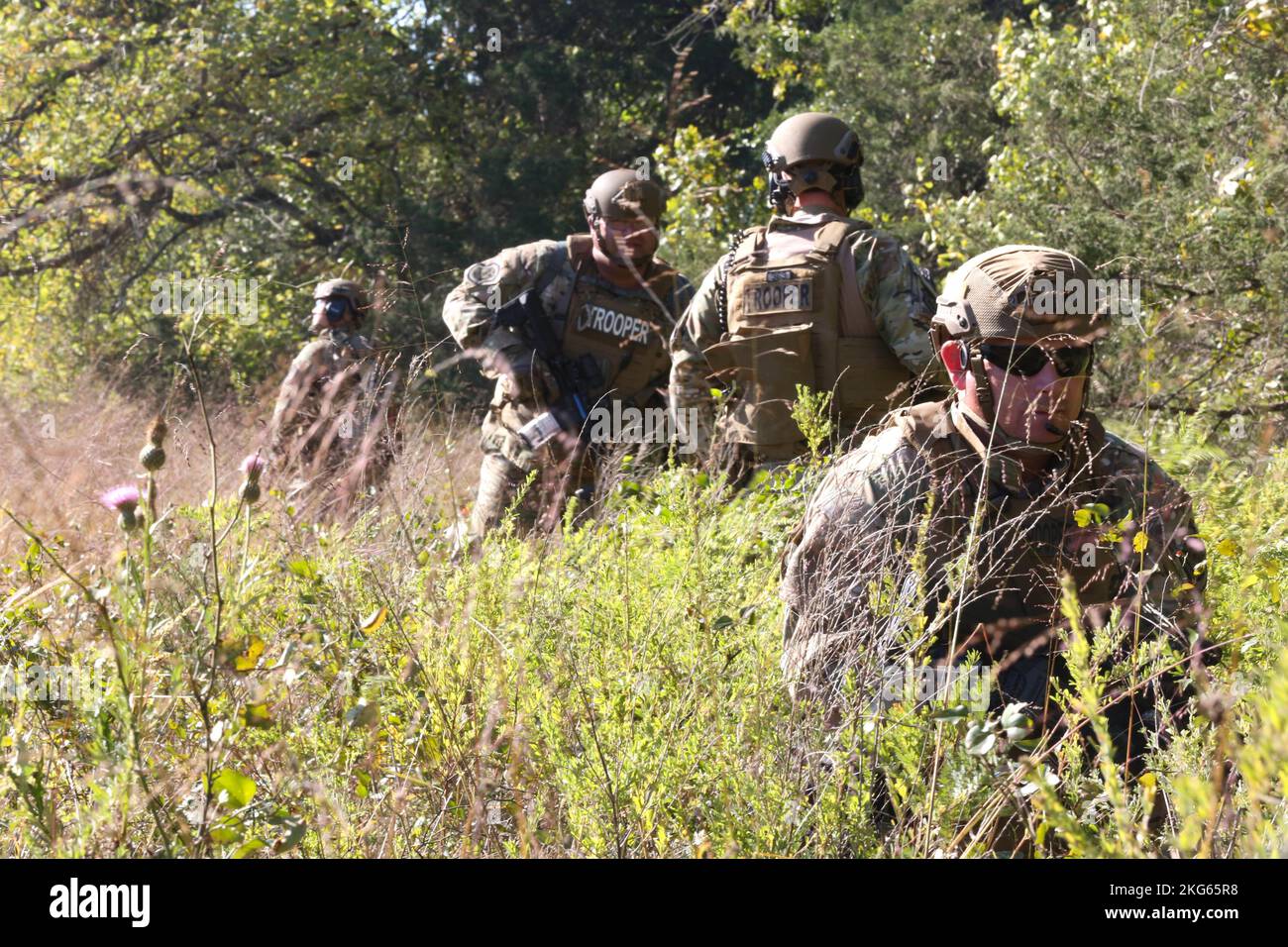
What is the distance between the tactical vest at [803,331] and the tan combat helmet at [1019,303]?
1.66 m

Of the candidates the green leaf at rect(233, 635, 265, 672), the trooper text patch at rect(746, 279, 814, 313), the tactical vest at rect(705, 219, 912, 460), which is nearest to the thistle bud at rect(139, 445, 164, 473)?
the green leaf at rect(233, 635, 265, 672)

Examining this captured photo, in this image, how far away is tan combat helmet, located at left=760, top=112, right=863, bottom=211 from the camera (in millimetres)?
4551

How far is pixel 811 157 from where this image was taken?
4.56 m

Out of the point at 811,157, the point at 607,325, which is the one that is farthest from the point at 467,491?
the point at 811,157

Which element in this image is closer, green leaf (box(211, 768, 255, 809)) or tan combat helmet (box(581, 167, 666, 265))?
green leaf (box(211, 768, 255, 809))

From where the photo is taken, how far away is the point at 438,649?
7.97ft

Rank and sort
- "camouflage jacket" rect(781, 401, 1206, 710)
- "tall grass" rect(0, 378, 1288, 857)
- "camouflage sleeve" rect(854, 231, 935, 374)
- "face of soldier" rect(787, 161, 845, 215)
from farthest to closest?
"face of soldier" rect(787, 161, 845, 215), "camouflage sleeve" rect(854, 231, 935, 374), "camouflage jacket" rect(781, 401, 1206, 710), "tall grass" rect(0, 378, 1288, 857)

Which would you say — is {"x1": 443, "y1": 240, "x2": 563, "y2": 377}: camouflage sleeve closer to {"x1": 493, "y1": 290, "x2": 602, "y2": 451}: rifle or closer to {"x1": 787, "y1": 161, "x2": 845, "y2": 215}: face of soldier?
{"x1": 493, "y1": 290, "x2": 602, "y2": 451}: rifle

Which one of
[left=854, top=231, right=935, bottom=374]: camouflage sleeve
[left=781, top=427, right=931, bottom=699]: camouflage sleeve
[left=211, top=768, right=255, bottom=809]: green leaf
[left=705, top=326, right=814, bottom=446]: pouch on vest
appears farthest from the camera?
[left=705, top=326, right=814, bottom=446]: pouch on vest

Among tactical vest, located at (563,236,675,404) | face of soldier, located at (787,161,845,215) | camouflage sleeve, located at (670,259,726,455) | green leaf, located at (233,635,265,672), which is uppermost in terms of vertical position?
face of soldier, located at (787,161,845,215)

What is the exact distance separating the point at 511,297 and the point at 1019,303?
3.56 metres

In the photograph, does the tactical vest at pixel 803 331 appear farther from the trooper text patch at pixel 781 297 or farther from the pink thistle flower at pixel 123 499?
the pink thistle flower at pixel 123 499

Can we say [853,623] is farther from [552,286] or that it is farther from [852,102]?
[852,102]

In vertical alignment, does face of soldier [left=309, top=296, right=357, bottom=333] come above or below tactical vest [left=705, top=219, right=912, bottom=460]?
above
